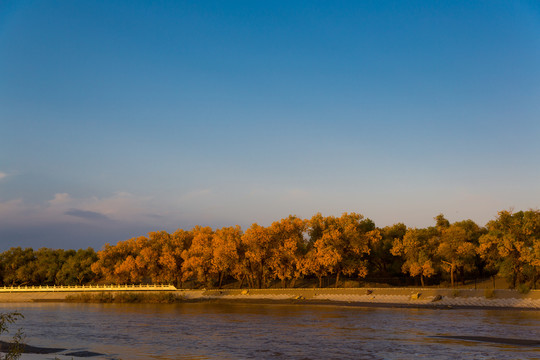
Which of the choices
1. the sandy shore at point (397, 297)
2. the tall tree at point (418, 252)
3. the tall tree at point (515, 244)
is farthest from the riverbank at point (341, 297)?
the tall tree at point (418, 252)

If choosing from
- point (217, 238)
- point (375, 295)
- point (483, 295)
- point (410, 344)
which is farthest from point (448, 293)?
point (217, 238)

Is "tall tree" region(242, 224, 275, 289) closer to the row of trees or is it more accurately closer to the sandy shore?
the row of trees

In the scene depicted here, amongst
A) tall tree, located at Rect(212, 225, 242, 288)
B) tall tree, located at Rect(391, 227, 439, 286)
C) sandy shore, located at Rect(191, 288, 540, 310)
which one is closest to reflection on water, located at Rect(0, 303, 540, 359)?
sandy shore, located at Rect(191, 288, 540, 310)

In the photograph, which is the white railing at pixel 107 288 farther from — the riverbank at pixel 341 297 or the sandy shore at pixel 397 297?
the sandy shore at pixel 397 297

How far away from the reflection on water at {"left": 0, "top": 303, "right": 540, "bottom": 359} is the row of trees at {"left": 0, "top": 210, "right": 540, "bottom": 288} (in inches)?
694

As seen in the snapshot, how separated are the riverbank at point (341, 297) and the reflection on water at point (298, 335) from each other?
7005mm

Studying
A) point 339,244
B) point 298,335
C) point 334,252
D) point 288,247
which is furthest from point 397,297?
point 298,335

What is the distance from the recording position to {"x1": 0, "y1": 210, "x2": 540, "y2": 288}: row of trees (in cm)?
7356

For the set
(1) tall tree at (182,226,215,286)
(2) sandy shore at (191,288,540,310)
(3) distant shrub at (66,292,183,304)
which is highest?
(1) tall tree at (182,226,215,286)

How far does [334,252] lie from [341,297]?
387 inches

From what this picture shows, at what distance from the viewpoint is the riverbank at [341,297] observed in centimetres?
6512

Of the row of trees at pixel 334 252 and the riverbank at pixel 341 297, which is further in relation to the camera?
the row of trees at pixel 334 252

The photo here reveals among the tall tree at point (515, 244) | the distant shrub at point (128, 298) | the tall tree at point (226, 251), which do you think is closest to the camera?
the tall tree at point (515, 244)

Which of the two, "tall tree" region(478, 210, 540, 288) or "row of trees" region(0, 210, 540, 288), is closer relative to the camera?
"tall tree" region(478, 210, 540, 288)
